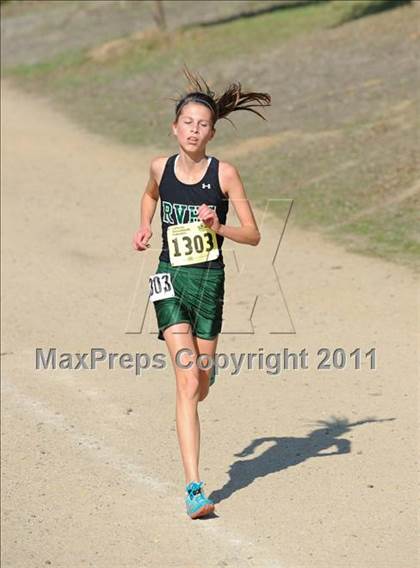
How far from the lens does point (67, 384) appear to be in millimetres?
12898

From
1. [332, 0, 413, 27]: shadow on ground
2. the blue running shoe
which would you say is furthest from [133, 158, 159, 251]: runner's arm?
[332, 0, 413, 27]: shadow on ground

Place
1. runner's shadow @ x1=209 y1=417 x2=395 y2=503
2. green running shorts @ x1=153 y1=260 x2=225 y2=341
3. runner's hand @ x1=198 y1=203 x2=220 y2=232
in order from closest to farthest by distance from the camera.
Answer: runner's hand @ x1=198 y1=203 x2=220 y2=232 < green running shorts @ x1=153 y1=260 x2=225 y2=341 < runner's shadow @ x1=209 y1=417 x2=395 y2=503

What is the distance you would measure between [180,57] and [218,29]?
2.55 m

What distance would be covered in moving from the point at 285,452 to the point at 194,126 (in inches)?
120

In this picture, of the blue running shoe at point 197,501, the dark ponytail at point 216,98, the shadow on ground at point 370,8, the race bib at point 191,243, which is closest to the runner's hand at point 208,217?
the race bib at point 191,243

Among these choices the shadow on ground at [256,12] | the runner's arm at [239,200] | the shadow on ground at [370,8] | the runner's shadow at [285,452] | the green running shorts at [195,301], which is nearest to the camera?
the runner's arm at [239,200]

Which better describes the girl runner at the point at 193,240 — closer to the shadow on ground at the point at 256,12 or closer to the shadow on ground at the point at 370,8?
the shadow on ground at the point at 370,8

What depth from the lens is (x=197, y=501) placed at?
8336mm

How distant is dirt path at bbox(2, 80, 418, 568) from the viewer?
8.55 metres

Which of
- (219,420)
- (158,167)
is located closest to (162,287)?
(158,167)

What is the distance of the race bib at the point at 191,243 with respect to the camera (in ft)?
26.1

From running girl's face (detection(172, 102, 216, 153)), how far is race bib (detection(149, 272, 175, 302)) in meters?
0.75

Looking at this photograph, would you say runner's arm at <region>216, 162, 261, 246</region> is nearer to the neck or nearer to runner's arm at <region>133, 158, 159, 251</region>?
the neck

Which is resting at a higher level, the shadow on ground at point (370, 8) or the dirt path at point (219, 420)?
the shadow on ground at point (370, 8)
